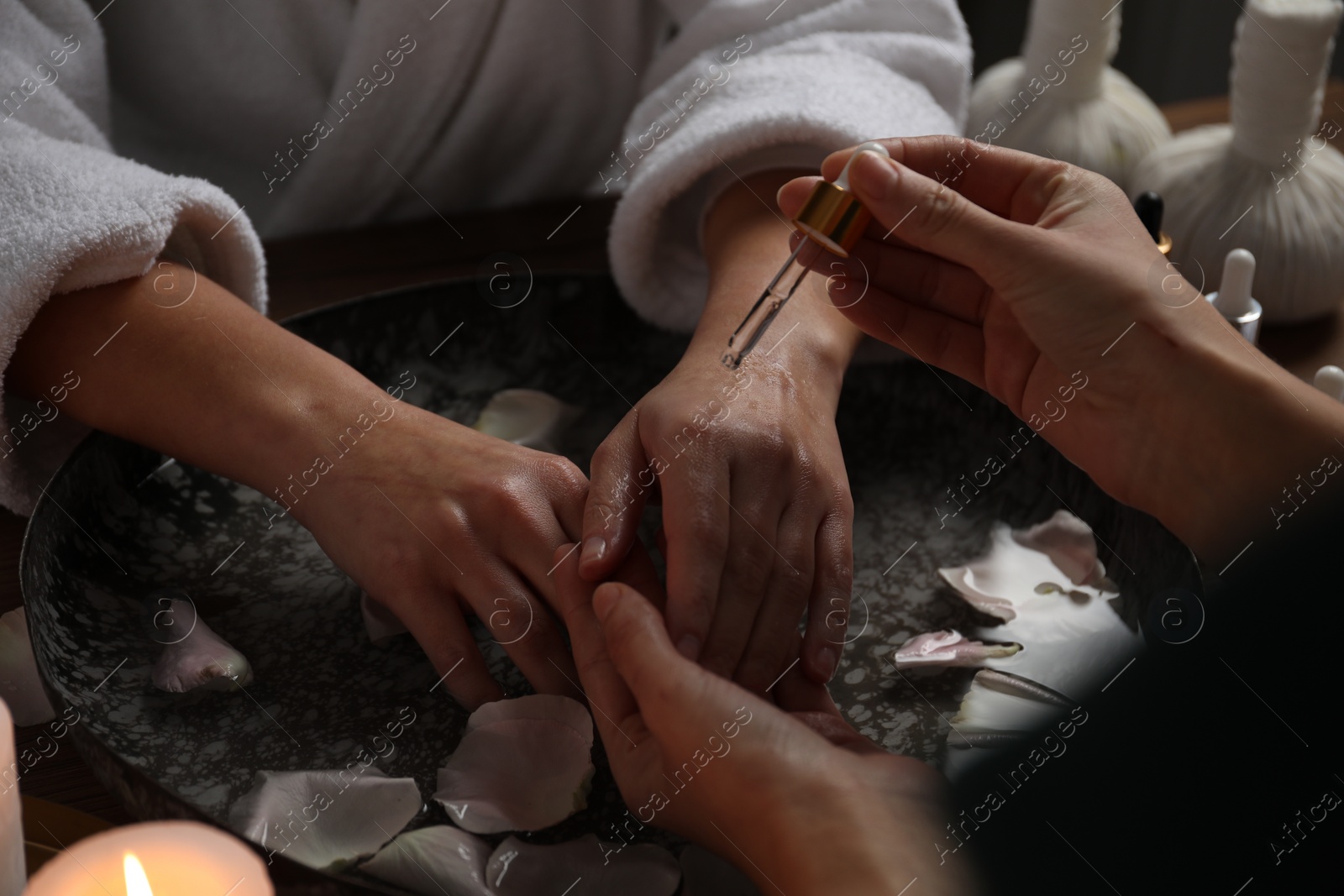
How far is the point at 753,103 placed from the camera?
0.60 meters

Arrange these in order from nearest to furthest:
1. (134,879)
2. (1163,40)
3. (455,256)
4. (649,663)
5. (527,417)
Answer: (134,879)
(649,663)
(527,417)
(455,256)
(1163,40)

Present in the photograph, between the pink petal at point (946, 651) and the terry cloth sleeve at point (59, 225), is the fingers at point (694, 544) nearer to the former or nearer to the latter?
the pink petal at point (946, 651)

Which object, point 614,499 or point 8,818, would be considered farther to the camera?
point 614,499

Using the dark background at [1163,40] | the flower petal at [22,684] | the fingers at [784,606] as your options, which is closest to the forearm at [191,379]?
the flower petal at [22,684]

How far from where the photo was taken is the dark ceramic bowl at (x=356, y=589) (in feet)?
1.30

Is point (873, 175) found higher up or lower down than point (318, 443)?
higher up

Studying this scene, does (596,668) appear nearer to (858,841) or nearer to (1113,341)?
(858,841)

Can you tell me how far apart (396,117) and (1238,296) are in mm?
559

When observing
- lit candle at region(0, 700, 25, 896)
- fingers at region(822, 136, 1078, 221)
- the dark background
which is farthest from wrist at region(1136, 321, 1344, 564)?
the dark background

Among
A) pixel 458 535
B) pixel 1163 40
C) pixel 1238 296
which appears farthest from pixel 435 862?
pixel 1163 40

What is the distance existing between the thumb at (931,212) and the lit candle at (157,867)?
327 mm

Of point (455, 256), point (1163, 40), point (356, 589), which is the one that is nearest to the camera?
point (356, 589)

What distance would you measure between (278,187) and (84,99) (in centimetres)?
16

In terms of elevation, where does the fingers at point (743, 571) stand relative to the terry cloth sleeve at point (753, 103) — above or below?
below
